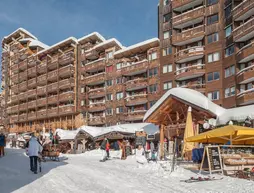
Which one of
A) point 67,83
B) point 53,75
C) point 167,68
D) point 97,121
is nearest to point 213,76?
point 167,68

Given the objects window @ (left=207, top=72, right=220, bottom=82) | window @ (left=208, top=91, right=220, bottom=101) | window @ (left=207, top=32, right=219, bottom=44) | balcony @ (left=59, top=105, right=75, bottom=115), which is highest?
window @ (left=207, top=32, right=219, bottom=44)

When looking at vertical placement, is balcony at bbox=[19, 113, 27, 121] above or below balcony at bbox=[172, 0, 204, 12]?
below

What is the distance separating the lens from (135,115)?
49875 millimetres

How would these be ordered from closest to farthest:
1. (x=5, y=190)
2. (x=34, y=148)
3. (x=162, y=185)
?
(x=5, y=190)
(x=162, y=185)
(x=34, y=148)

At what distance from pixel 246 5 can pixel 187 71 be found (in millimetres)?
10971

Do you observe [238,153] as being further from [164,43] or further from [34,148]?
[164,43]

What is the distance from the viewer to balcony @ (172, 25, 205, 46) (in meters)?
42.6

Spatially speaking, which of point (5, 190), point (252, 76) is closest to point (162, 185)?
point (5, 190)

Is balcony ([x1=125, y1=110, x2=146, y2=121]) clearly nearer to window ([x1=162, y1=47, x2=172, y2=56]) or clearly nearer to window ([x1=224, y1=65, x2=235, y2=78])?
window ([x1=162, y1=47, x2=172, y2=56])

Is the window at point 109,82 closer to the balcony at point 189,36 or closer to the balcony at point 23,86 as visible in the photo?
the balcony at point 189,36

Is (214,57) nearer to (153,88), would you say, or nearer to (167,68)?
(167,68)

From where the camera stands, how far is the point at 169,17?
47.7 metres

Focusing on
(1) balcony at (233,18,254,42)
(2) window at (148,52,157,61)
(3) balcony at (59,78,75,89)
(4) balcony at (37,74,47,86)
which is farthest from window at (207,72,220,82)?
(4) balcony at (37,74,47,86)

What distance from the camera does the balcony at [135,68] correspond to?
163 feet
